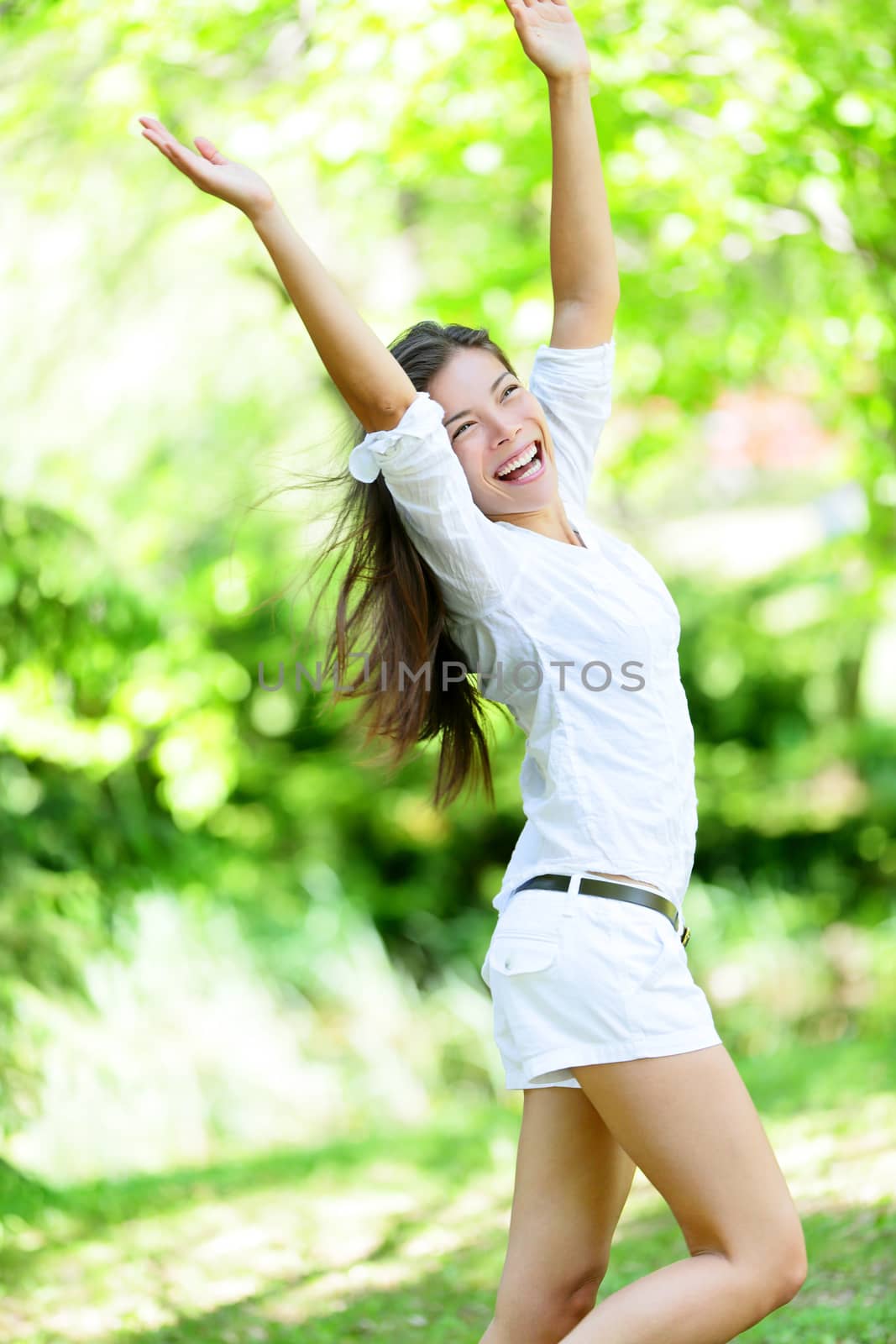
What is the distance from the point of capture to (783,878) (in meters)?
6.22

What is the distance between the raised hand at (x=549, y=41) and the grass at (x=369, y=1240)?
6.73ft

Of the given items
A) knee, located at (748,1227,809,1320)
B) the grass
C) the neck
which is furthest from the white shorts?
the grass

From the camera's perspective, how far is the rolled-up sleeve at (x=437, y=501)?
1605 mm

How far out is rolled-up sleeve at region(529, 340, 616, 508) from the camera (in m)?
2.03

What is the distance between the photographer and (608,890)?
5.30 feet

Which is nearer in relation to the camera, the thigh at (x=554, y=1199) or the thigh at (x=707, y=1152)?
the thigh at (x=707, y=1152)

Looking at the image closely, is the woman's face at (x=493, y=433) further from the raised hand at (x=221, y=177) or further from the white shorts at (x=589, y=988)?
the white shorts at (x=589, y=988)

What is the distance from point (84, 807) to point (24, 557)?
4.09 feet

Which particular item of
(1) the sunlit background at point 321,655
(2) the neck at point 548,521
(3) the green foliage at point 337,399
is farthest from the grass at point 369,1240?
(2) the neck at point 548,521

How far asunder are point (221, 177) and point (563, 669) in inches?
26.7

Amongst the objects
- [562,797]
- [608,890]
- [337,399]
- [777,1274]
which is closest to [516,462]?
[562,797]

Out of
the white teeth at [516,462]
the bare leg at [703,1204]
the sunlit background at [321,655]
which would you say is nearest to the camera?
the bare leg at [703,1204]

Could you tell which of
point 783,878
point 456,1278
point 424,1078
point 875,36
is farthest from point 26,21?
point 783,878

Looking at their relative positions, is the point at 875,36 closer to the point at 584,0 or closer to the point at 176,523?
the point at 584,0
